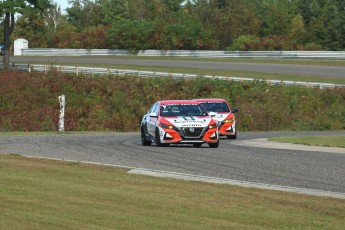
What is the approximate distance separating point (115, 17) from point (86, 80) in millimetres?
84730

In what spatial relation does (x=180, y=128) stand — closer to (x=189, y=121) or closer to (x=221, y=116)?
(x=189, y=121)

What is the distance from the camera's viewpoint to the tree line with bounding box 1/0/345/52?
3669 inches

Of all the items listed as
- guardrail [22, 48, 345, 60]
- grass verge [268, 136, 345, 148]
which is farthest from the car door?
guardrail [22, 48, 345, 60]

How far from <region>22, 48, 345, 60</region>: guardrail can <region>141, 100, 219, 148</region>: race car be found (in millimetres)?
54395

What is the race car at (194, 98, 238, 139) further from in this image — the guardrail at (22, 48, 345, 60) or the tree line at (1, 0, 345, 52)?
the guardrail at (22, 48, 345, 60)

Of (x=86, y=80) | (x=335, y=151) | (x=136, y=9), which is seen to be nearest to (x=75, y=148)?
(x=335, y=151)

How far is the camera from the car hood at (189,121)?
2777 centimetres

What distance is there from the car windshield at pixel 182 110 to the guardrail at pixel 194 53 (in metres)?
53.8

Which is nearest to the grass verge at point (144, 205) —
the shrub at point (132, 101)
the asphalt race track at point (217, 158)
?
the asphalt race track at point (217, 158)

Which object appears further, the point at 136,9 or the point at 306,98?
the point at 136,9

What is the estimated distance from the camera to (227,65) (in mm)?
76750

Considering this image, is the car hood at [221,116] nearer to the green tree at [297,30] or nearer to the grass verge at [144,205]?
the grass verge at [144,205]

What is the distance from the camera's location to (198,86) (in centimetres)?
5759

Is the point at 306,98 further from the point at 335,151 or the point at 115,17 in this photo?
the point at 115,17
